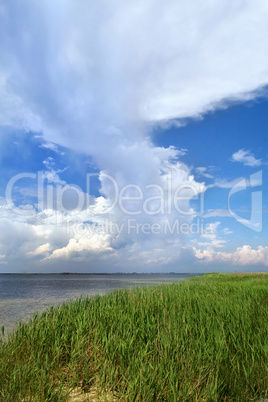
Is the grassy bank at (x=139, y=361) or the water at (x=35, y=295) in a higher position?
the grassy bank at (x=139, y=361)

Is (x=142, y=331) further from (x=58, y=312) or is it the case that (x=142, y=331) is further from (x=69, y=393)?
(x=58, y=312)

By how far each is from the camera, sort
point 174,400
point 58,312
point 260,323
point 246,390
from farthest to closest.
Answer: point 58,312, point 260,323, point 246,390, point 174,400

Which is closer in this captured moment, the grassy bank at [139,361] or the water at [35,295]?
the grassy bank at [139,361]

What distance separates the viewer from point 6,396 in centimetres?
410

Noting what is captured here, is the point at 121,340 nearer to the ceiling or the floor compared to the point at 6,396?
nearer to the ceiling

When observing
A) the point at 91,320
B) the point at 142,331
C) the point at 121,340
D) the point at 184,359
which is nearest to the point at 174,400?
the point at 184,359

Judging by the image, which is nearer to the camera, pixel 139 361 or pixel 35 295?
pixel 139 361

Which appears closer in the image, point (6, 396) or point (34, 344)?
point (6, 396)

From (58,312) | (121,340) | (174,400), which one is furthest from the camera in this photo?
(58,312)

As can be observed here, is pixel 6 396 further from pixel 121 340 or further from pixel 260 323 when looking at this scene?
pixel 260 323

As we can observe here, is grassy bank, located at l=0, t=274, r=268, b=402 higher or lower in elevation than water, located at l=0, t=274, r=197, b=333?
higher

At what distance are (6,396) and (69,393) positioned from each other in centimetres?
86

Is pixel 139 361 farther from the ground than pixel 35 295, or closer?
farther from the ground

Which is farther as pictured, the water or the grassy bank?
the water
